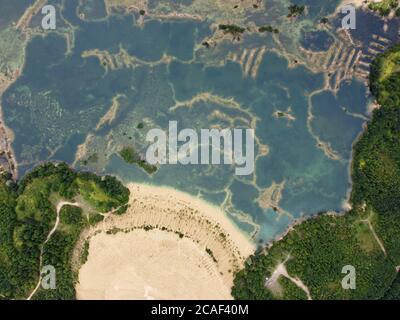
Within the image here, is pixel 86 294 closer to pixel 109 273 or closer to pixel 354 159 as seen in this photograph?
pixel 109 273

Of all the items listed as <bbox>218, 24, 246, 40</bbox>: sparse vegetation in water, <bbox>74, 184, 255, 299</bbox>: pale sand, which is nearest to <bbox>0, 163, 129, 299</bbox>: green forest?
<bbox>74, 184, 255, 299</bbox>: pale sand

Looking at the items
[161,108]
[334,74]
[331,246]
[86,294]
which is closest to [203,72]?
[161,108]

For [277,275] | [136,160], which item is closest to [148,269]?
[136,160]

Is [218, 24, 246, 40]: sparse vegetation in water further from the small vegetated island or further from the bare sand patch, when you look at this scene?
the bare sand patch

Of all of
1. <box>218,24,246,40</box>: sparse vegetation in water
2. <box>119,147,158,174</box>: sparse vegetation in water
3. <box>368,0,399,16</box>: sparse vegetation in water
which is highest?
<box>368,0,399,16</box>: sparse vegetation in water

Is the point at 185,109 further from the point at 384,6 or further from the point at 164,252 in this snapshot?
the point at 384,6

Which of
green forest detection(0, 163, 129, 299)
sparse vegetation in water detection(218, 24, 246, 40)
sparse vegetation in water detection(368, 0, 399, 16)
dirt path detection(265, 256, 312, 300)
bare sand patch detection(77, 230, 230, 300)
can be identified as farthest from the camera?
sparse vegetation in water detection(218, 24, 246, 40)

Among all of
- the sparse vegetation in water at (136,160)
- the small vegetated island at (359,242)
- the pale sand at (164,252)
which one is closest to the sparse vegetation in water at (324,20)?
the small vegetated island at (359,242)

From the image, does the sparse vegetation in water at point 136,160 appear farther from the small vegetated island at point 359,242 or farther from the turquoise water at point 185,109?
the small vegetated island at point 359,242
